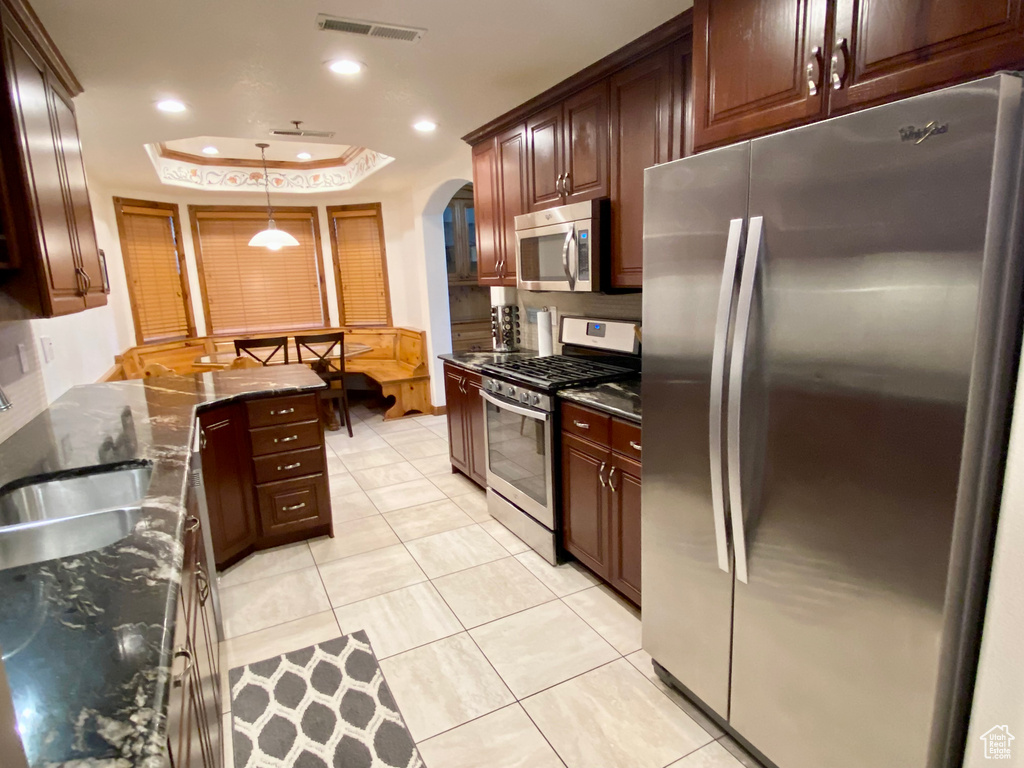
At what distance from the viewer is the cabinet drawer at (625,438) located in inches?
82.6

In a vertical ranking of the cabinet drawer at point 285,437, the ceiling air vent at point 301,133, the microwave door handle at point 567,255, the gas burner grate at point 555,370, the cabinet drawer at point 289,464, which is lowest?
the cabinet drawer at point 289,464

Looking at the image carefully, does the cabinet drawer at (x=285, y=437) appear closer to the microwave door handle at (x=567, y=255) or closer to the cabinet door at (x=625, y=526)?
the microwave door handle at (x=567, y=255)

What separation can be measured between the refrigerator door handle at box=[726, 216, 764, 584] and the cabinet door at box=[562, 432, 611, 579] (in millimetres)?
837

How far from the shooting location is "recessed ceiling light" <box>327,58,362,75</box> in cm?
246

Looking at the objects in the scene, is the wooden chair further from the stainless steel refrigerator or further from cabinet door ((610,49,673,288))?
the stainless steel refrigerator

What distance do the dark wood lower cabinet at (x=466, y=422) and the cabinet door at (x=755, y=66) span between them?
203 cm

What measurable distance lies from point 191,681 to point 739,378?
139 cm

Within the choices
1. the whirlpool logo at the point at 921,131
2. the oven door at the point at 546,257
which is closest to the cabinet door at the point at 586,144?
the oven door at the point at 546,257

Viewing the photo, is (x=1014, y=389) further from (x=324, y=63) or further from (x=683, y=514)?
(x=324, y=63)

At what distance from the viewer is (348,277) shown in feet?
20.6

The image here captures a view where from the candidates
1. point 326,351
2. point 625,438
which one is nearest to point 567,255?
point 625,438

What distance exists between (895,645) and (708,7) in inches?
69.9

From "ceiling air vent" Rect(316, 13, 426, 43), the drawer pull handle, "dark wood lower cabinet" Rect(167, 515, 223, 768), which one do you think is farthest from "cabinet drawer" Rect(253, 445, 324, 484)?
"ceiling air vent" Rect(316, 13, 426, 43)

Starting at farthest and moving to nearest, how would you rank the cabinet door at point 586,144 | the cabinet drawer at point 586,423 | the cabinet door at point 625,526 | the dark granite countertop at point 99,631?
1. the cabinet door at point 586,144
2. the cabinet drawer at point 586,423
3. the cabinet door at point 625,526
4. the dark granite countertop at point 99,631
